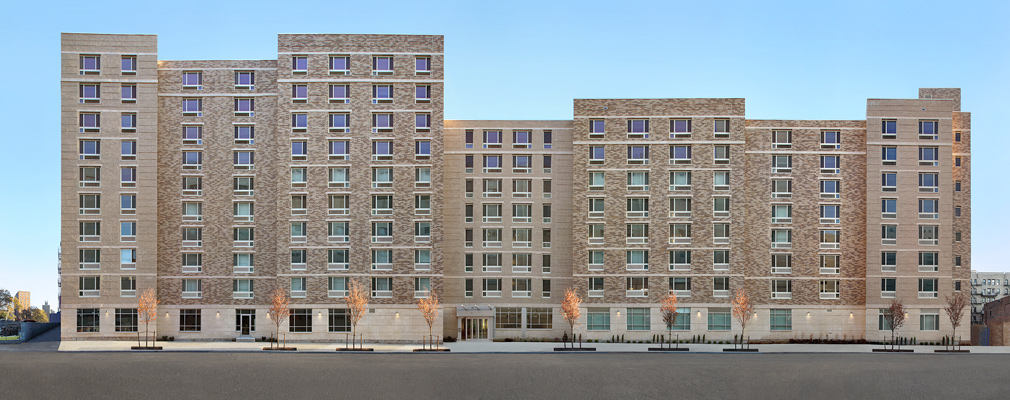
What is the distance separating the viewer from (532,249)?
62375mm

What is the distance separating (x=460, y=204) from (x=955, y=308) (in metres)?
36.2

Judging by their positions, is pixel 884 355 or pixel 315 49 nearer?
pixel 884 355

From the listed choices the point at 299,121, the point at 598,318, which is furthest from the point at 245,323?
the point at 598,318

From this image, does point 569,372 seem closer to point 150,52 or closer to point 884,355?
point 884,355

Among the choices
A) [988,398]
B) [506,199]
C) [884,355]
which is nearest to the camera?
[988,398]

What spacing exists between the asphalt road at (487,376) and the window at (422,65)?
2091 cm

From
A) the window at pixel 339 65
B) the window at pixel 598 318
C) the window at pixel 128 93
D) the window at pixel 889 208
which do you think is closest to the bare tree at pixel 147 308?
the window at pixel 128 93

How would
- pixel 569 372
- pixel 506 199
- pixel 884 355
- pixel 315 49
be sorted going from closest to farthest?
1. pixel 569 372
2. pixel 884 355
3. pixel 315 49
4. pixel 506 199

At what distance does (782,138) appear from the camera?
2426 inches

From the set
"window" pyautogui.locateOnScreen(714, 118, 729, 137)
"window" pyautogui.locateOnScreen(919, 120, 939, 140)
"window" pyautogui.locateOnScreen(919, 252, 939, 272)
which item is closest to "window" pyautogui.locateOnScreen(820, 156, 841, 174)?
"window" pyautogui.locateOnScreen(919, 120, 939, 140)

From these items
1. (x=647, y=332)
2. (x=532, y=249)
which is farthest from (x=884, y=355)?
(x=532, y=249)

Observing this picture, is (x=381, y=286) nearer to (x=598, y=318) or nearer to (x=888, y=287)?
(x=598, y=318)

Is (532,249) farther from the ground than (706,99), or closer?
closer

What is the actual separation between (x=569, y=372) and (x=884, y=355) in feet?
79.2
